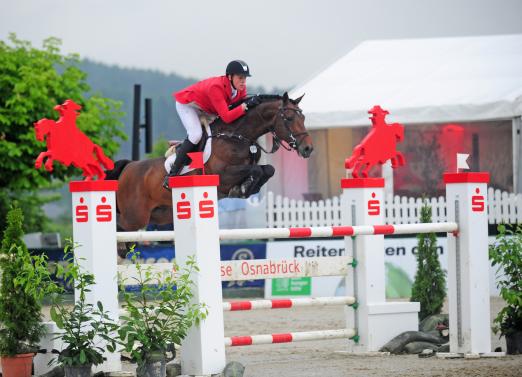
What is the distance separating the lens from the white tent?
14.5 m

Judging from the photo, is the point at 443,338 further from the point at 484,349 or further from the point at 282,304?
the point at 282,304

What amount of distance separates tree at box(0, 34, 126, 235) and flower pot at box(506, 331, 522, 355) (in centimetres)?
1042

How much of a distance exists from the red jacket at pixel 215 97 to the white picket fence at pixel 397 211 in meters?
6.05

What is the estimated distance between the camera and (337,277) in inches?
495

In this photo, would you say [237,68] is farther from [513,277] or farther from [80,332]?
[80,332]

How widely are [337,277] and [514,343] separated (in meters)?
5.83

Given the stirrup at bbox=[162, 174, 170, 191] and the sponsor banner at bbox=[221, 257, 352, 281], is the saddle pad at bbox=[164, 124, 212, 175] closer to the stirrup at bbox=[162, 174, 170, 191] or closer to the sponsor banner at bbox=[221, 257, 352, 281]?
the stirrup at bbox=[162, 174, 170, 191]

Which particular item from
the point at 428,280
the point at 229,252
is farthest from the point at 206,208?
the point at 229,252

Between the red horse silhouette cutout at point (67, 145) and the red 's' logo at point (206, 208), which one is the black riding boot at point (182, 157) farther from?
the red 's' logo at point (206, 208)

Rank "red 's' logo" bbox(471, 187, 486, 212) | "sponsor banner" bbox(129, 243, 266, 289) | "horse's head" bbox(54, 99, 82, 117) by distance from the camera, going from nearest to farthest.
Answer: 1. "horse's head" bbox(54, 99, 82, 117)
2. "red 's' logo" bbox(471, 187, 486, 212)
3. "sponsor banner" bbox(129, 243, 266, 289)

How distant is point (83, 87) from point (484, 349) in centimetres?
1257

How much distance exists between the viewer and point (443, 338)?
716 cm

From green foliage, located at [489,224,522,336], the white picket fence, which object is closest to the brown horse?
green foliage, located at [489,224,522,336]

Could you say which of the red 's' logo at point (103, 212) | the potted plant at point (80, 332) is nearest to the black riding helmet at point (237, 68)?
the red 's' logo at point (103, 212)
